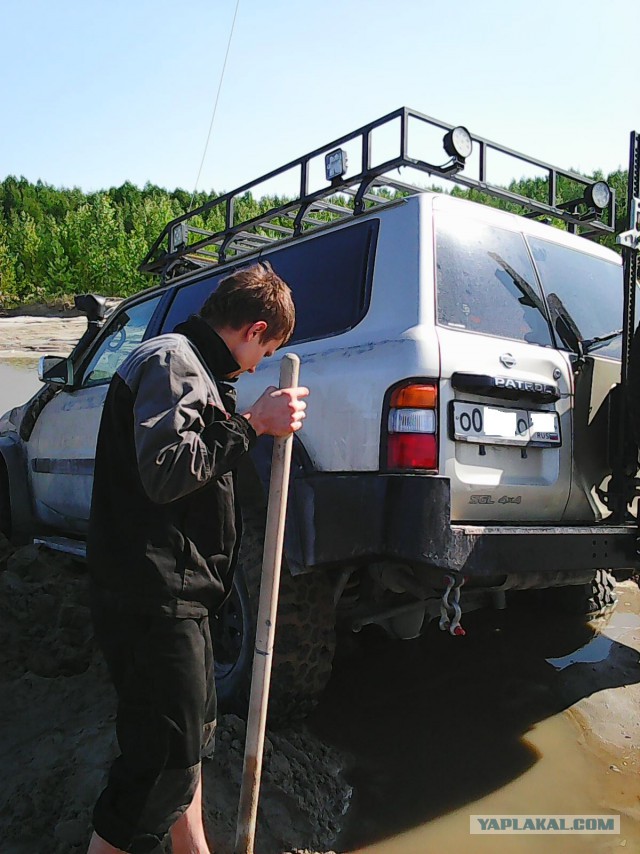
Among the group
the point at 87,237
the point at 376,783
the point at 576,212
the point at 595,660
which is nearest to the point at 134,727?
the point at 376,783

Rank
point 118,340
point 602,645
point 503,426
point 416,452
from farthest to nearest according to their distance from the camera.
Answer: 1. point 118,340
2. point 602,645
3. point 503,426
4. point 416,452

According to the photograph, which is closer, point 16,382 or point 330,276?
point 330,276

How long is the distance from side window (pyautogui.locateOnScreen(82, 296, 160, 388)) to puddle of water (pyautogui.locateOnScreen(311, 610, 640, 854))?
2.14m

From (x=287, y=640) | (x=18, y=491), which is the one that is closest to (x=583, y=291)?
(x=287, y=640)

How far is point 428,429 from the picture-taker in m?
2.48

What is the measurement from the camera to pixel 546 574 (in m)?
2.73

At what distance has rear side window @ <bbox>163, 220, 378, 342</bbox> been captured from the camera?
291cm

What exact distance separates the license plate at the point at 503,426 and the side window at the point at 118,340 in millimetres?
2335

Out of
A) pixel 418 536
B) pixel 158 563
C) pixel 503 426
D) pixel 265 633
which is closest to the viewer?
pixel 158 563

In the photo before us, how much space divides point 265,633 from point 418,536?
24.4 inches

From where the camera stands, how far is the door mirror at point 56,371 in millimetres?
4477

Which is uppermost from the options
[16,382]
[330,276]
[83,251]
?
[83,251]

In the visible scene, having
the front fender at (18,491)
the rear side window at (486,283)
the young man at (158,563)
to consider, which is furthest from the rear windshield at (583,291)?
the front fender at (18,491)

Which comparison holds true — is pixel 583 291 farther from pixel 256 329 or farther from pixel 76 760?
pixel 76 760
